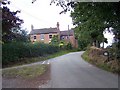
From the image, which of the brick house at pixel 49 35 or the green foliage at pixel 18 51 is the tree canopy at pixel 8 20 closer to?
the green foliage at pixel 18 51

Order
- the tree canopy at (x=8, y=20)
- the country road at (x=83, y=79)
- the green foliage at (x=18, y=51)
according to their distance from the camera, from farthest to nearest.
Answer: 1. the green foliage at (x=18, y=51)
2. the tree canopy at (x=8, y=20)
3. the country road at (x=83, y=79)

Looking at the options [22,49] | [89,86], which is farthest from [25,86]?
[22,49]

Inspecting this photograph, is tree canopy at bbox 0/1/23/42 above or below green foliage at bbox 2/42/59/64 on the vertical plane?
above

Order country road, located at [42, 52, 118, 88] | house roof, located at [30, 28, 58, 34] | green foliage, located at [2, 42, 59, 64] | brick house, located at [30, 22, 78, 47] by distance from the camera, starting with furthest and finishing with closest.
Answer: house roof, located at [30, 28, 58, 34] < brick house, located at [30, 22, 78, 47] < green foliage, located at [2, 42, 59, 64] < country road, located at [42, 52, 118, 88]

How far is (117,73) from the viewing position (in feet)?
66.3

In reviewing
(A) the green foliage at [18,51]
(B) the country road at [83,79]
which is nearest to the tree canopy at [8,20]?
(A) the green foliage at [18,51]

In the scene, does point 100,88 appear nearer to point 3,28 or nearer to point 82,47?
point 3,28

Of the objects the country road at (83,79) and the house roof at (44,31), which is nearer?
the country road at (83,79)

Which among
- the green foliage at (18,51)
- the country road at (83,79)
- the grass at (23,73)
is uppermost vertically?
the green foliage at (18,51)

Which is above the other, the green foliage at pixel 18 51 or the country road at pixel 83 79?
the green foliage at pixel 18 51

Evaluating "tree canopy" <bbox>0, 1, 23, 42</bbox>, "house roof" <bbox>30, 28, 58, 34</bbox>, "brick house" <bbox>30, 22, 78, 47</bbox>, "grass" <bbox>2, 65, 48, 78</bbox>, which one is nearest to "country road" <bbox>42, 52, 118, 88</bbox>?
"grass" <bbox>2, 65, 48, 78</bbox>

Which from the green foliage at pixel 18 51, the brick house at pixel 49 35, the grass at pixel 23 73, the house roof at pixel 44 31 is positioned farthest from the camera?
the house roof at pixel 44 31

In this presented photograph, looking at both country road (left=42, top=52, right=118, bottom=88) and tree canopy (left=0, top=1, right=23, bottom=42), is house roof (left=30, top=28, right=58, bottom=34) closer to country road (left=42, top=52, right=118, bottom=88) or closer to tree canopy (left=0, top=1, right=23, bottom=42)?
tree canopy (left=0, top=1, right=23, bottom=42)

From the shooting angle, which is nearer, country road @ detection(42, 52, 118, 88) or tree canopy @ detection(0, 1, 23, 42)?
country road @ detection(42, 52, 118, 88)
